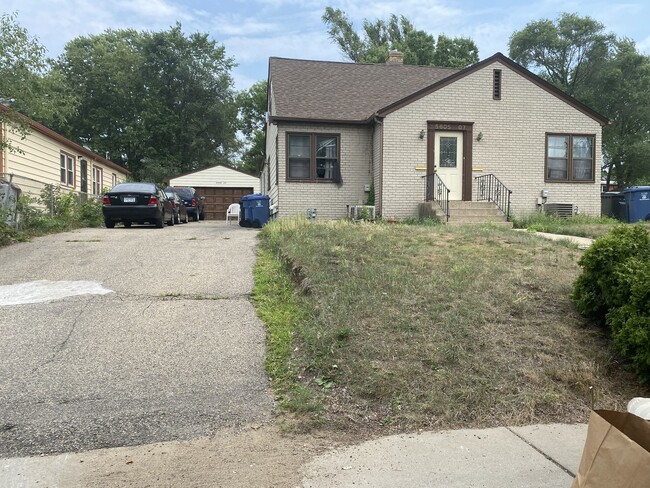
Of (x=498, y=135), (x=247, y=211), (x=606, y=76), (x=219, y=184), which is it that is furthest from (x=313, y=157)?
(x=606, y=76)

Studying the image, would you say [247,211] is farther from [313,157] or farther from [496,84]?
[496,84]

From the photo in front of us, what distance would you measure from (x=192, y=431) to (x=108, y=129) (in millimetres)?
45323

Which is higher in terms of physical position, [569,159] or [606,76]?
[606,76]

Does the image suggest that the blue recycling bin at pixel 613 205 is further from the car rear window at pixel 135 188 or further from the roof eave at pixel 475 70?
the car rear window at pixel 135 188

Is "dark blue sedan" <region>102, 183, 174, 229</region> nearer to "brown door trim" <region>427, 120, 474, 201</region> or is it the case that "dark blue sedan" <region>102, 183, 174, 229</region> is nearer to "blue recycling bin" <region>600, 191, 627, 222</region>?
"brown door trim" <region>427, 120, 474, 201</region>

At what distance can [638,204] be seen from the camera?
50.6ft

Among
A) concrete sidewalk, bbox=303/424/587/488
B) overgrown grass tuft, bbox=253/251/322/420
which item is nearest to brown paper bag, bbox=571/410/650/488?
concrete sidewalk, bbox=303/424/587/488

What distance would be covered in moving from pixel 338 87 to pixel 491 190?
647 cm

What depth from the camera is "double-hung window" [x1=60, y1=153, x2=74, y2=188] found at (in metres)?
21.4

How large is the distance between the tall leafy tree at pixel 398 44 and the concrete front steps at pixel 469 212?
89.7 ft

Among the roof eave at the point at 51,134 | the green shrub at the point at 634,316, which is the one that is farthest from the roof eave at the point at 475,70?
the green shrub at the point at 634,316

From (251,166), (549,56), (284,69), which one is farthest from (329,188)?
(251,166)

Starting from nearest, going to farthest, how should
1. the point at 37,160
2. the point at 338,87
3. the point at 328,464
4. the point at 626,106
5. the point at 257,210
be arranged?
the point at 328,464 → the point at 257,210 → the point at 338,87 → the point at 37,160 → the point at 626,106

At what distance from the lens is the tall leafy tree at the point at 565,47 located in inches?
1439
